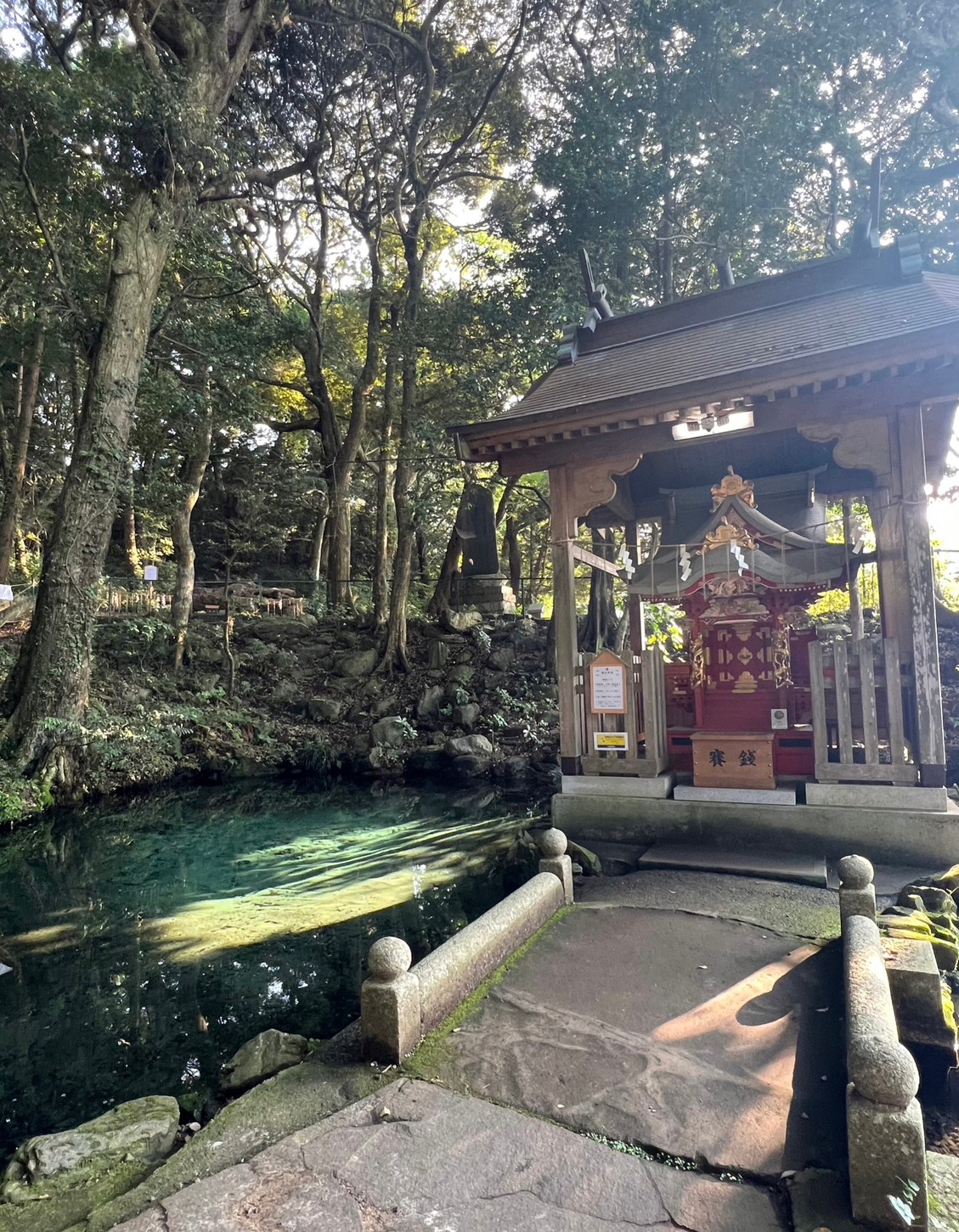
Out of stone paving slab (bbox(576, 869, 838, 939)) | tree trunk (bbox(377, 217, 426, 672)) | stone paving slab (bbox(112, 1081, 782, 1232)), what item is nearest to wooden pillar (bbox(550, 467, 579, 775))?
stone paving slab (bbox(576, 869, 838, 939))

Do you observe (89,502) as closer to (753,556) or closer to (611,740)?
(611,740)

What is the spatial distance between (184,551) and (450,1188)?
647 inches

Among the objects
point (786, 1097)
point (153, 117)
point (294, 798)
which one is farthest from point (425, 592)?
point (786, 1097)

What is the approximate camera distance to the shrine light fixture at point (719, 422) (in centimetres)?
634

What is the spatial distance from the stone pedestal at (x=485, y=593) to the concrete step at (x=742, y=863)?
12727mm

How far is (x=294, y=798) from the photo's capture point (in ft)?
41.1

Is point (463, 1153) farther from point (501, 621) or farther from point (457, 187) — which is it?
point (457, 187)

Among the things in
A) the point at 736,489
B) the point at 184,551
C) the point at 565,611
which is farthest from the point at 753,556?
the point at 184,551

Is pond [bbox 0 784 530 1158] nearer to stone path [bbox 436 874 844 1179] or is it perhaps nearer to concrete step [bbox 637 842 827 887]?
concrete step [bbox 637 842 827 887]

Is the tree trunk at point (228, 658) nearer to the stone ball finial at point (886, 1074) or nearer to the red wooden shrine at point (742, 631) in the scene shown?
the red wooden shrine at point (742, 631)

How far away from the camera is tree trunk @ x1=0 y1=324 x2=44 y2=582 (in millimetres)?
15906

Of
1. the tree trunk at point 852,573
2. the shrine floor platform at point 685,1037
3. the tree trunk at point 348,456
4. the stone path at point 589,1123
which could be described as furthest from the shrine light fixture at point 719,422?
the tree trunk at point 348,456

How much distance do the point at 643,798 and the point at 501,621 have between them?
12172 mm

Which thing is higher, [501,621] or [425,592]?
[425,592]
